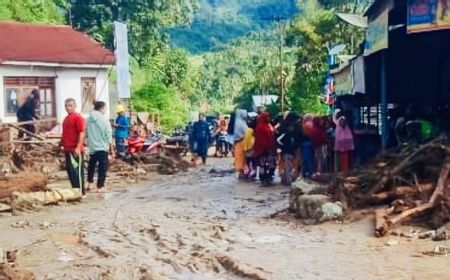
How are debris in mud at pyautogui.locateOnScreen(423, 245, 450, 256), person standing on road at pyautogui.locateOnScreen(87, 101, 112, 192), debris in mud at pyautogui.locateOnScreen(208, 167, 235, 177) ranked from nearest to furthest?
debris in mud at pyautogui.locateOnScreen(423, 245, 450, 256), person standing on road at pyautogui.locateOnScreen(87, 101, 112, 192), debris in mud at pyautogui.locateOnScreen(208, 167, 235, 177)

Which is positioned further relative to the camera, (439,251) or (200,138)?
(200,138)

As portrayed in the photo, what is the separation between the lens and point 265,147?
60.3 ft

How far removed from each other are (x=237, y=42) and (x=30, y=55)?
53164mm

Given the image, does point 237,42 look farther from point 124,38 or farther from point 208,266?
point 208,266

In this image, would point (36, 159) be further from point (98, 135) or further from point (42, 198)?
point (42, 198)

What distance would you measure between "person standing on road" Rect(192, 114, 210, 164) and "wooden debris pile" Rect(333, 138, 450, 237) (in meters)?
12.4

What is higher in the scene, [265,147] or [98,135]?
[98,135]

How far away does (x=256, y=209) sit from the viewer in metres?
14.2

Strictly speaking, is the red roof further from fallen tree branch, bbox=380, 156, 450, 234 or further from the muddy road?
fallen tree branch, bbox=380, 156, 450, 234

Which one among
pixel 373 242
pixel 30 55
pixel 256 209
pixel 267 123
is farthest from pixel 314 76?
pixel 373 242

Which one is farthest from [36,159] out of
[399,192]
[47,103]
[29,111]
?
[47,103]

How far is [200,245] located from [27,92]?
2232 cm

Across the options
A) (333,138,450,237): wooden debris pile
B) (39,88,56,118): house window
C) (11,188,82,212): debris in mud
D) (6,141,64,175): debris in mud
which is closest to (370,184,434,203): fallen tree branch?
(333,138,450,237): wooden debris pile

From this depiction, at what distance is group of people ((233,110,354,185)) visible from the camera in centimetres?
1691
